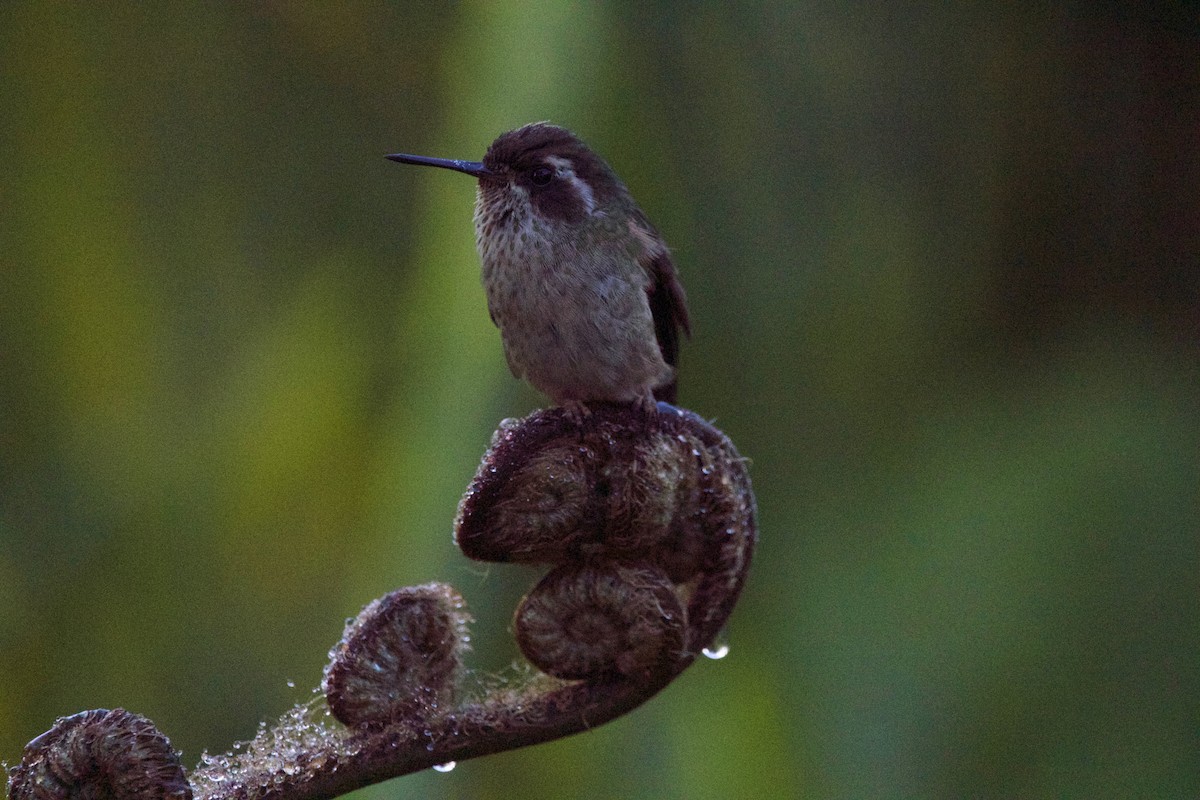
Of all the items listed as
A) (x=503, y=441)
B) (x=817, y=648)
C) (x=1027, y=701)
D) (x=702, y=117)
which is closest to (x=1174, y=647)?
(x=1027, y=701)

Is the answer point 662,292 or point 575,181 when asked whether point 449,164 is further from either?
point 662,292

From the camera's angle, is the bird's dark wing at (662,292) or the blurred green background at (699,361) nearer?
the bird's dark wing at (662,292)

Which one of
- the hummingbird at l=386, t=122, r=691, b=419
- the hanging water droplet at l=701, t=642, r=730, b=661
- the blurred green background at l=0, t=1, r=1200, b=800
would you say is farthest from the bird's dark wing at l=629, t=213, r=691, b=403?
the hanging water droplet at l=701, t=642, r=730, b=661

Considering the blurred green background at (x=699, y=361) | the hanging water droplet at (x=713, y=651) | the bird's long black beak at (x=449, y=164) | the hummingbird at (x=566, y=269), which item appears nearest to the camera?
the hanging water droplet at (x=713, y=651)

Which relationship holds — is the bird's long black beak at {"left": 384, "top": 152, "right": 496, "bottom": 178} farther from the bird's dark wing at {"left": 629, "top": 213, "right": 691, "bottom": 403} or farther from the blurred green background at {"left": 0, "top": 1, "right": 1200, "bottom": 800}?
the blurred green background at {"left": 0, "top": 1, "right": 1200, "bottom": 800}

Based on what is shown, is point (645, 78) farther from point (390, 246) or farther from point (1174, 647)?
point (1174, 647)

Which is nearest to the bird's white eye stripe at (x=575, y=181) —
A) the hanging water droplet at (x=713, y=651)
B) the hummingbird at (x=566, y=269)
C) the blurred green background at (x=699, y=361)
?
the hummingbird at (x=566, y=269)

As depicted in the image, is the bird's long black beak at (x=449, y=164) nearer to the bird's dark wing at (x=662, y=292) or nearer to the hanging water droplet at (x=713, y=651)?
the bird's dark wing at (x=662, y=292)

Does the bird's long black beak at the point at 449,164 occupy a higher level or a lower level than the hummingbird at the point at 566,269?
higher
